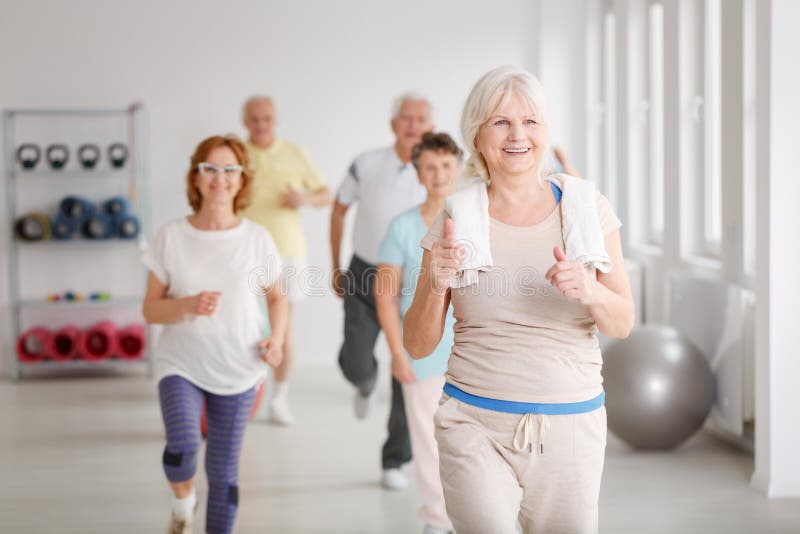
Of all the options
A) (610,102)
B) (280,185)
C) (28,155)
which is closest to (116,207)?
(28,155)

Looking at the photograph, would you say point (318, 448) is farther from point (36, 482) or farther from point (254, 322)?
point (254, 322)

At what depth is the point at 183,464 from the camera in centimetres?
321

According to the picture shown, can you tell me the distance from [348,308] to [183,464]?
1.49m

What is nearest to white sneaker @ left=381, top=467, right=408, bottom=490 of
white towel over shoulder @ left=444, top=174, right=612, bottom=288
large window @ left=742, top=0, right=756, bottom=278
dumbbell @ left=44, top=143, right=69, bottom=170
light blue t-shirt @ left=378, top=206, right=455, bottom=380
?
light blue t-shirt @ left=378, top=206, right=455, bottom=380

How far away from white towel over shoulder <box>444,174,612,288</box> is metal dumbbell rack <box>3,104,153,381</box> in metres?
5.40

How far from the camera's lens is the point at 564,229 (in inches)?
79.8

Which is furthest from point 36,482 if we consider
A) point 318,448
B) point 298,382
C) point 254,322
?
point 298,382

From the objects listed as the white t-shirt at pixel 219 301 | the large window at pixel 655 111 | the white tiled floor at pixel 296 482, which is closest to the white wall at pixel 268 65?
the large window at pixel 655 111

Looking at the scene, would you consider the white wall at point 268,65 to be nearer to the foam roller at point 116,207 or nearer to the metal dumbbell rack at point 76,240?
the metal dumbbell rack at point 76,240

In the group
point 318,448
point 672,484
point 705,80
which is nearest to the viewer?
point 672,484

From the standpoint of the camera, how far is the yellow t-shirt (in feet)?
18.6

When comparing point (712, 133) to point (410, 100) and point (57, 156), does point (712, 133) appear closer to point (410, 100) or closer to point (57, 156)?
point (410, 100)

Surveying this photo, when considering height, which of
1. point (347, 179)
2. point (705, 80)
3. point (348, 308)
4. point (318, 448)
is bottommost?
point (318, 448)

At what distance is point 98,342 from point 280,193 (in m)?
2.22
